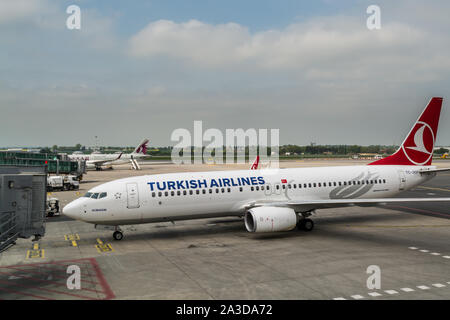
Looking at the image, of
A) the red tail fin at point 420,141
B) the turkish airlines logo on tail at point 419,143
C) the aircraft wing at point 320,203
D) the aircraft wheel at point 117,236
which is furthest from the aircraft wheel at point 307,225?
the aircraft wheel at point 117,236

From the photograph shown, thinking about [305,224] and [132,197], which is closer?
[132,197]

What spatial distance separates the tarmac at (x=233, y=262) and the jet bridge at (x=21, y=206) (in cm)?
209

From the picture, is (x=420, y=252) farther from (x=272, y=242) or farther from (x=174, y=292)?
(x=174, y=292)

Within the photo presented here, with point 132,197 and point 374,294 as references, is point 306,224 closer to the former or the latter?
point 374,294

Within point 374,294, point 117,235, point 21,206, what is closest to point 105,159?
point 117,235

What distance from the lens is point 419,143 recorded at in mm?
30344

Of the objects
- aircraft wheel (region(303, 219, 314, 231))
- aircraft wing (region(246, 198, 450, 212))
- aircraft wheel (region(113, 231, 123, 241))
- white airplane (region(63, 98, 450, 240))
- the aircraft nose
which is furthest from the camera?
aircraft wheel (region(303, 219, 314, 231))

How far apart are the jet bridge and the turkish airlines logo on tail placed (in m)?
27.9

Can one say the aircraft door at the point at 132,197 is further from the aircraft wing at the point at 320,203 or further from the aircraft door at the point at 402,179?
the aircraft door at the point at 402,179

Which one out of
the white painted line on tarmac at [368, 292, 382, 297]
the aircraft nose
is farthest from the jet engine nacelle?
the aircraft nose

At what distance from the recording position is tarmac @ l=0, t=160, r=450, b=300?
13820mm

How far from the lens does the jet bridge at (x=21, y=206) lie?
49.3ft

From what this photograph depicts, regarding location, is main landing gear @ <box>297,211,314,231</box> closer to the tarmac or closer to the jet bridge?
the tarmac

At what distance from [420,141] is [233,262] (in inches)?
862
